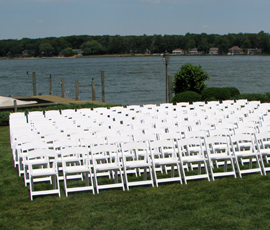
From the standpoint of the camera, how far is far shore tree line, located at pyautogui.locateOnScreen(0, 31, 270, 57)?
425 ft

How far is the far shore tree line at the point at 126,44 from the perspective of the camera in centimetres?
12962

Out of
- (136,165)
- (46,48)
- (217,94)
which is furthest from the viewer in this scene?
(46,48)

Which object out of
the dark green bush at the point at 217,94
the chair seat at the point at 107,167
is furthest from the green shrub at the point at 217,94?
the chair seat at the point at 107,167

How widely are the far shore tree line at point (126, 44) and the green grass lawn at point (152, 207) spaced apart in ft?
407

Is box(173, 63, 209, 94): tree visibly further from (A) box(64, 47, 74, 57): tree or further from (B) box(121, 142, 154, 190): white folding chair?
(A) box(64, 47, 74, 57): tree

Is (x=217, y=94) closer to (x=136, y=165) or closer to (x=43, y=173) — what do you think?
(x=136, y=165)

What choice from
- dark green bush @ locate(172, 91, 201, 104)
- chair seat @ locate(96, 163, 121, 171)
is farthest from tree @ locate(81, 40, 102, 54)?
chair seat @ locate(96, 163, 121, 171)

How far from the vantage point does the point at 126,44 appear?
131 m

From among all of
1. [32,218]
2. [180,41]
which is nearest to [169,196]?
[32,218]

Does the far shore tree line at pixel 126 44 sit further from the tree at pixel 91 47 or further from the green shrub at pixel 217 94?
the green shrub at pixel 217 94

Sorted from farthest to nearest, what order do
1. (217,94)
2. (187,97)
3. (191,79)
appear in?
(191,79) < (217,94) < (187,97)

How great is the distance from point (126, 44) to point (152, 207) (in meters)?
128

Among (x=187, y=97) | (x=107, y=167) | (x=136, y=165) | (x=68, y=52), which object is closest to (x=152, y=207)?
(x=136, y=165)

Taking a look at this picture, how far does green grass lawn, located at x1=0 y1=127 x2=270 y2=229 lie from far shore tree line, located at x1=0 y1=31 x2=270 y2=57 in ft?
407
